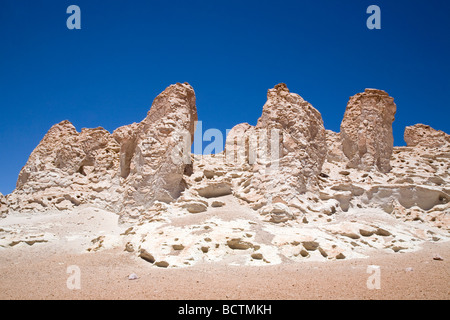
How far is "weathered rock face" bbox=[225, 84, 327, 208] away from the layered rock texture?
6 centimetres

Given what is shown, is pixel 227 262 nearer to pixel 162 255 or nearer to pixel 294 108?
pixel 162 255

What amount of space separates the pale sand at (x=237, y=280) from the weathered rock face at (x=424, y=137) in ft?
42.3

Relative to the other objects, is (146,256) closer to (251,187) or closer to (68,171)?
(251,187)

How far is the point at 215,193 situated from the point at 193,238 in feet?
20.1

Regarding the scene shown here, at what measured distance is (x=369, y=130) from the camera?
18781mm

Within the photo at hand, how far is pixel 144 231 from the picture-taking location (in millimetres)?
13031

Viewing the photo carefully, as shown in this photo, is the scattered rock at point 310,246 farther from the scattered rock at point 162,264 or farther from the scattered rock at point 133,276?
the scattered rock at point 133,276

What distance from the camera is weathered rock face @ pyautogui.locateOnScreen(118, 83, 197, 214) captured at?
1652cm

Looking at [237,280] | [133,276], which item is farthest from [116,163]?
[237,280]

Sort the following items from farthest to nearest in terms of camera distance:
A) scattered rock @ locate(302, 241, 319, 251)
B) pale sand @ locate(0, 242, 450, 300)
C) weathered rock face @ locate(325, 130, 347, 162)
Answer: weathered rock face @ locate(325, 130, 347, 162) < scattered rock @ locate(302, 241, 319, 251) < pale sand @ locate(0, 242, 450, 300)

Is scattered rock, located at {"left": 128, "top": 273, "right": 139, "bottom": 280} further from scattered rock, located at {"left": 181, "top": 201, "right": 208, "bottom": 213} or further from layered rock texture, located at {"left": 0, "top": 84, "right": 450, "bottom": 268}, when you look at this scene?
scattered rock, located at {"left": 181, "top": 201, "right": 208, "bottom": 213}

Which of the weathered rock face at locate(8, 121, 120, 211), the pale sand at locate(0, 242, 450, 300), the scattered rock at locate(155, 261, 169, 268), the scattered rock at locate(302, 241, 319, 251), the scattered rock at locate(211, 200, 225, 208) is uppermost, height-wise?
the weathered rock face at locate(8, 121, 120, 211)

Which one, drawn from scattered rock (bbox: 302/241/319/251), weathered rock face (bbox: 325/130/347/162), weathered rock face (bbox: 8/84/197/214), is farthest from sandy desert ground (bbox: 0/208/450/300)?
weathered rock face (bbox: 325/130/347/162)
